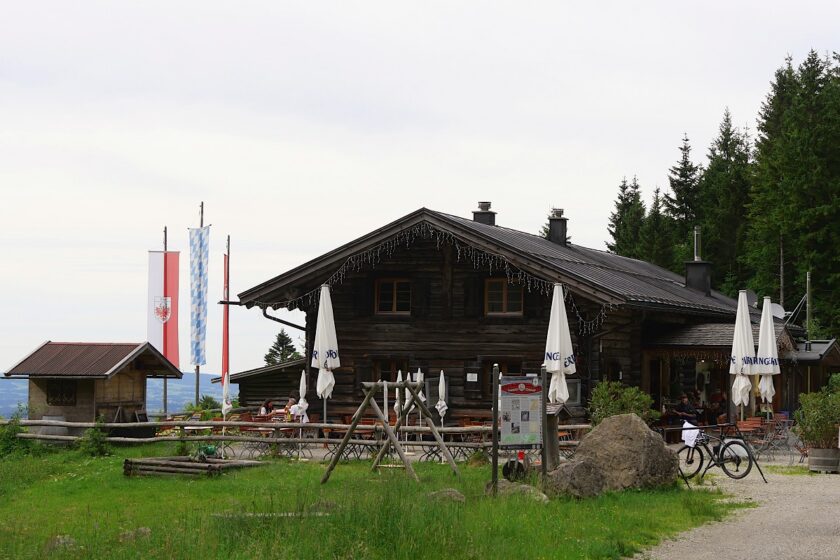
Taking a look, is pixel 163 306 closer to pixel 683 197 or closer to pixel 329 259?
pixel 329 259

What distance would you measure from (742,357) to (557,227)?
32.4ft

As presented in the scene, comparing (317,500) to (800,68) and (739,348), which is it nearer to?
(739,348)

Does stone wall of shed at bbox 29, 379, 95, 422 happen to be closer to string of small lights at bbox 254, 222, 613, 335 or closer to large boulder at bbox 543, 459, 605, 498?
string of small lights at bbox 254, 222, 613, 335

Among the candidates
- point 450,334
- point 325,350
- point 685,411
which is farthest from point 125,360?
point 685,411

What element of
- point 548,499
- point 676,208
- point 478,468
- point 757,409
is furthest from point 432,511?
point 676,208

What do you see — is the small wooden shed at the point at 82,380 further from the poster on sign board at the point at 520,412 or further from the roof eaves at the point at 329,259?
the poster on sign board at the point at 520,412

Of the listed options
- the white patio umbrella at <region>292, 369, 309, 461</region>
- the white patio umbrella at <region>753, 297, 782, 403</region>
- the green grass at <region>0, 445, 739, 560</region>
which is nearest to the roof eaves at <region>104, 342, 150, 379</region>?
the white patio umbrella at <region>292, 369, 309, 461</region>

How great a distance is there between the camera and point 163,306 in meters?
34.9

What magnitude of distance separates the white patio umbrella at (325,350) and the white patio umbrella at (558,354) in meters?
4.59

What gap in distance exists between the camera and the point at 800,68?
55.5 meters

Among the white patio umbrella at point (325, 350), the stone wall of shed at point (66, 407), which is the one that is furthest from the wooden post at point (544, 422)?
the stone wall of shed at point (66, 407)

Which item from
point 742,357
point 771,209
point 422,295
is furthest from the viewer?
point 771,209

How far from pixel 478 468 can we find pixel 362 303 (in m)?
8.99

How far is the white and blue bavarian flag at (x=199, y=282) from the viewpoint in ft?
113
